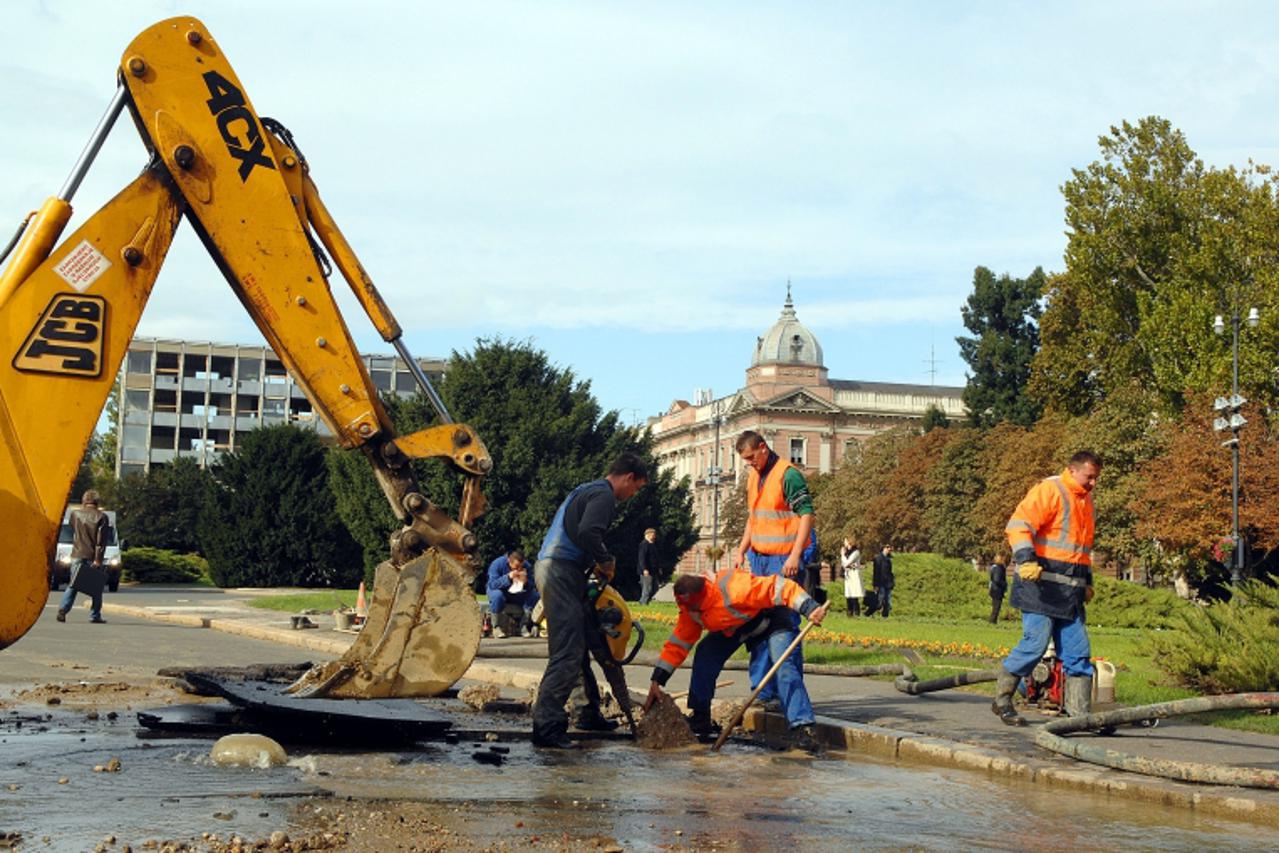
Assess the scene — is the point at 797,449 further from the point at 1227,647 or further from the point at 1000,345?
the point at 1227,647

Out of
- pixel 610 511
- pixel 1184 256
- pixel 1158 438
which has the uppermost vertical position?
pixel 1184 256

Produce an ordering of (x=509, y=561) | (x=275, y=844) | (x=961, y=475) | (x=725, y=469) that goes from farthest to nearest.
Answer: (x=725, y=469) → (x=961, y=475) → (x=509, y=561) → (x=275, y=844)

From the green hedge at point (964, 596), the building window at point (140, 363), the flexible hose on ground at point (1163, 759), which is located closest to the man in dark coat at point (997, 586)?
the green hedge at point (964, 596)

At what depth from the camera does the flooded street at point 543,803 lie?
20.1 ft

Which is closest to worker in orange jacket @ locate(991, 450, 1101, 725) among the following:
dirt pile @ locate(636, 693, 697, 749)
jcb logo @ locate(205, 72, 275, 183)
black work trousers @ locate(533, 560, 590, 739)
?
dirt pile @ locate(636, 693, 697, 749)

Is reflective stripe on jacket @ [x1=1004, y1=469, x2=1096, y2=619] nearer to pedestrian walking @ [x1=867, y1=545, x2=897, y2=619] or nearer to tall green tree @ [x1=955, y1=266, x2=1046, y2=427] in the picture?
pedestrian walking @ [x1=867, y1=545, x2=897, y2=619]

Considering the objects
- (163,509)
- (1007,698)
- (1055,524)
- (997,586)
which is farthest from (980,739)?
(163,509)

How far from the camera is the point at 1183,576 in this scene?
166 ft

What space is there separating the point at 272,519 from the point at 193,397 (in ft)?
235

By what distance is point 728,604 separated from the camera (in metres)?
9.66

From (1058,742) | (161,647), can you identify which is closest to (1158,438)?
(161,647)

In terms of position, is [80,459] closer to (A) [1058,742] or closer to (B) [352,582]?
(A) [1058,742]

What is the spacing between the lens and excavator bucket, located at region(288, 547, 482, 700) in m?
8.53

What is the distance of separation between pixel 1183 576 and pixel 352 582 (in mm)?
27409
